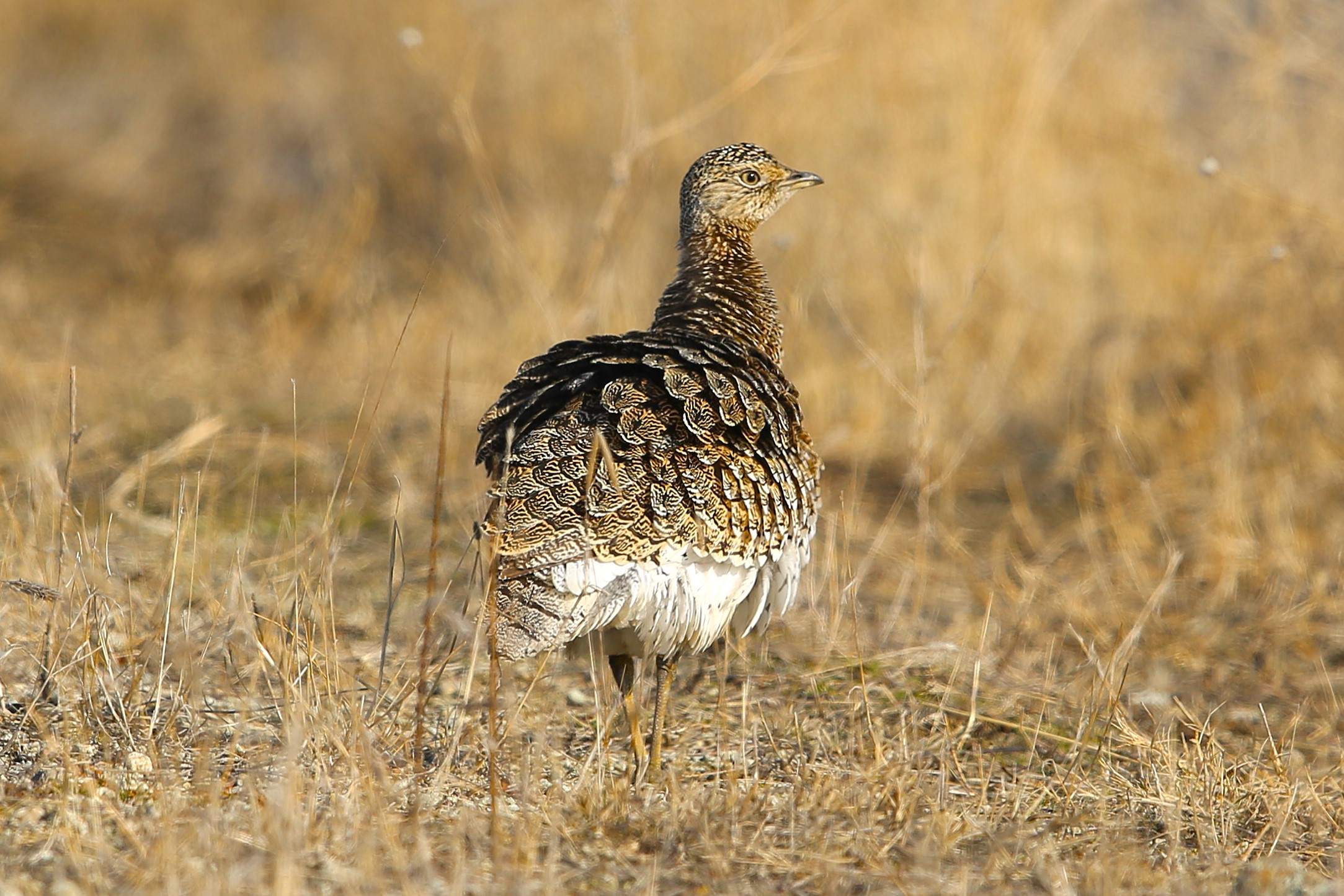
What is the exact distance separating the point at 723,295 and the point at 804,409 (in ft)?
9.70

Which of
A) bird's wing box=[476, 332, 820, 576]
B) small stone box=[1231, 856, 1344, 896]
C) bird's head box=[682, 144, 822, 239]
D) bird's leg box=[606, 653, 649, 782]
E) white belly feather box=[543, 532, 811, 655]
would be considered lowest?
small stone box=[1231, 856, 1344, 896]

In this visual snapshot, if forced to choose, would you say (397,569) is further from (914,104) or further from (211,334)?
(914,104)

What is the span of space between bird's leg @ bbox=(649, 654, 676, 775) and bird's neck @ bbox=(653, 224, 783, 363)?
0.98 meters

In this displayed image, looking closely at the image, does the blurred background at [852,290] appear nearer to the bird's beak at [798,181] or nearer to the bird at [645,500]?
the bird's beak at [798,181]

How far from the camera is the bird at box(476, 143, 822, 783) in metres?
3.28

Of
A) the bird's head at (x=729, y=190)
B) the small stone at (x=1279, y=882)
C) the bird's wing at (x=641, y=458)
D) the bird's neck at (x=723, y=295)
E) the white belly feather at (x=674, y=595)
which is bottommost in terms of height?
the small stone at (x=1279, y=882)

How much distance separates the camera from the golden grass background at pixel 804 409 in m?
3.13

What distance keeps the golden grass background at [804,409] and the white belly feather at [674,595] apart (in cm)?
23

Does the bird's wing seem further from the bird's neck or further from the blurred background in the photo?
the blurred background

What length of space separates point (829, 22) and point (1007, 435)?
247 centimetres

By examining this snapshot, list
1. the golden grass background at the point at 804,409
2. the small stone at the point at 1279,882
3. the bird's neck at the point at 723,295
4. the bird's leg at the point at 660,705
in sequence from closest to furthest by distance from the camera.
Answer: the small stone at the point at 1279,882
the golden grass background at the point at 804,409
the bird's leg at the point at 660,705
the bird's neck at the point at 723,295

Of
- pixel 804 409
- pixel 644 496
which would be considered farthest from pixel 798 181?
pixel 804 409

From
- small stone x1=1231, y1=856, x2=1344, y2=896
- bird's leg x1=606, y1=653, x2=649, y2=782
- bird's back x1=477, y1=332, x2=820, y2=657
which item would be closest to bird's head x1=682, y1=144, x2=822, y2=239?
bird's back x1=477, y1=332, x2=820, y2=657

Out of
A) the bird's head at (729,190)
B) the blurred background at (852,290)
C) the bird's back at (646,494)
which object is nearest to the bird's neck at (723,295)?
the bird's head at (729,190)
